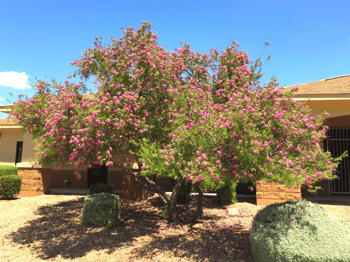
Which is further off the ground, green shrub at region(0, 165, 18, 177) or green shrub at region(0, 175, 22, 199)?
green shrub at region(0, 165, 18, 177)

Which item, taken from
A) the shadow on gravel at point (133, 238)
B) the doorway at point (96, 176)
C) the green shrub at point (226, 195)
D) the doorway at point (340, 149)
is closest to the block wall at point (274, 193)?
the green shrub at point (226, 195)

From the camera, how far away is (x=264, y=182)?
462 inches

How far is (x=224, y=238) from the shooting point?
8.27 metres

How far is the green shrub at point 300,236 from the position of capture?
539 cm

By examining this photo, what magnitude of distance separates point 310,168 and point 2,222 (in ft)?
36.7

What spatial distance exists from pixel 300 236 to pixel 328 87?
1075cm

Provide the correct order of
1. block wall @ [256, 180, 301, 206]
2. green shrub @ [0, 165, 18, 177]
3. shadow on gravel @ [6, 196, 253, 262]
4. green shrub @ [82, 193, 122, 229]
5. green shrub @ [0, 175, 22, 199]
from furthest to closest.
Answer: green shrub @ [0, 165, 18, 177] → green shrub @ [0, 175, 22, 199] → block wall @ [256, 180, 301, 206] → green shrub @ [82, 193, 122, 229] → shadow on gravel @ [6, 196, 253, 262]

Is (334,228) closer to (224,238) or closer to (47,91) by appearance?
(224,238)

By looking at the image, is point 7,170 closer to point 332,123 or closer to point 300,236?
point 300,236

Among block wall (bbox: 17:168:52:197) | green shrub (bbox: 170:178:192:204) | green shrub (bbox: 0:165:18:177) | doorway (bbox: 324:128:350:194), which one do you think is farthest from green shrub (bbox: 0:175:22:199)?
doorway (bbox: 324:128:350:194)

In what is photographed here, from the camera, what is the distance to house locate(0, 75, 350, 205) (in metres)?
12.2

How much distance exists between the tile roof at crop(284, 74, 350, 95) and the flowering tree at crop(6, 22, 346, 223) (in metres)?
4.37

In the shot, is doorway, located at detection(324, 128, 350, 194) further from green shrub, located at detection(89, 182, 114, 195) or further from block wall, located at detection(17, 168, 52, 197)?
block wall, located at detection(17, 168, 52, 197)

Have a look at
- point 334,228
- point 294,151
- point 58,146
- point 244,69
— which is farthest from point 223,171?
point 244,69
